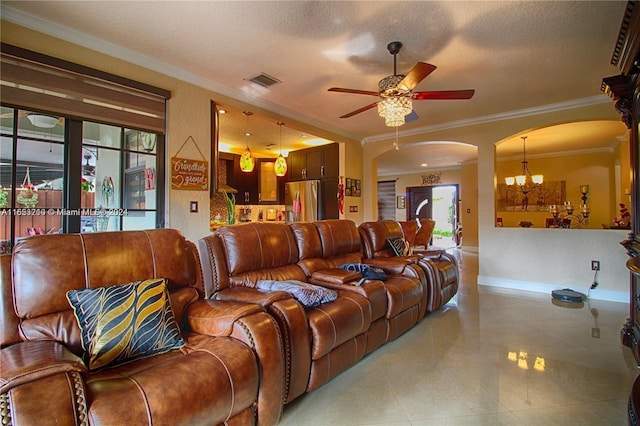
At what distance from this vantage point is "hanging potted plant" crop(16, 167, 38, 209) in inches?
93.8

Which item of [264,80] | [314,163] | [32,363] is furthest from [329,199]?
[32,363]

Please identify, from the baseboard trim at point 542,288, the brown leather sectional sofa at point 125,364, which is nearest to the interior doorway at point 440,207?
the baseboard trim at point 542,288

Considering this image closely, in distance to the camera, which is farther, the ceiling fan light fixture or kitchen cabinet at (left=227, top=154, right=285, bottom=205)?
kitchen cabinet at (left=227, top=154, right=285, bottom=205)

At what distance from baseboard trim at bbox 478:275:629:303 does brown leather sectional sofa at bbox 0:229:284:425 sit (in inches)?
176

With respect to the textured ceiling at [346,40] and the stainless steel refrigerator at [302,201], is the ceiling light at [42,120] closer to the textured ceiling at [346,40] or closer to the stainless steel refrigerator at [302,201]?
the textured ceiling at [346,40]

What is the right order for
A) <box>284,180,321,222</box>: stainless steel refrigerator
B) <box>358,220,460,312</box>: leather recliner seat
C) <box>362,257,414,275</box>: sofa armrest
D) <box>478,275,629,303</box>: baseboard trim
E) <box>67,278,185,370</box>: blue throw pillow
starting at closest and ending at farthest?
<box>67,278,185,370</box>: blue throw pillow
<box>362,257,414,275</box>: sofa armrest
<box>358,220,460,312</box>: leather recliner seat
<box>478,275,629,303</box>: baseboard trim
<box>284,180,321,222</box>: stainless steel refrigerator

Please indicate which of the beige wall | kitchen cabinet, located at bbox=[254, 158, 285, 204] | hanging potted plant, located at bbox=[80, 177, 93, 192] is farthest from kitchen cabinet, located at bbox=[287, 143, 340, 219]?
hanging potted plant, located at bbox=[80, 177, 93, 192]

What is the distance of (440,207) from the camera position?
10883 mm

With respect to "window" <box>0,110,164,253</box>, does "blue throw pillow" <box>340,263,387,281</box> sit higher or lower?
lower

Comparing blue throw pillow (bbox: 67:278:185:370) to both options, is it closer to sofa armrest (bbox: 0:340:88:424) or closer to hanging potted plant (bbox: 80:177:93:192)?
sofa armrest (bbox: 0:340:88:424)

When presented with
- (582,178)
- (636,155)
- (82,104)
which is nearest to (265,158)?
(82,104)

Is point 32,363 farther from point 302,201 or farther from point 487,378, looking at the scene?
point 302,201

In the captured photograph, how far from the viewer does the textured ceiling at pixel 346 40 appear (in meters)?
2.24

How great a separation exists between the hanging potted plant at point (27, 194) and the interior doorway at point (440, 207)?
385 inches
